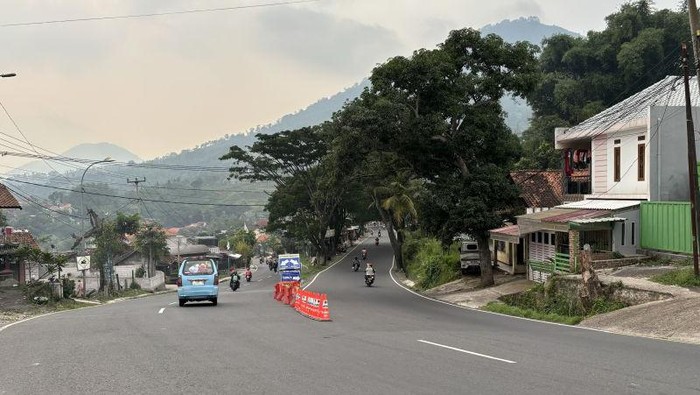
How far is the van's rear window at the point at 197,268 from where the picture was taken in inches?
951

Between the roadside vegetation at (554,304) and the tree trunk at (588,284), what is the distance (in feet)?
0.40

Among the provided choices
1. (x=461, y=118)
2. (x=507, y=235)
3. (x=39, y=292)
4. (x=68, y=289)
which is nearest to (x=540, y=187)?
(x=507, y=235)

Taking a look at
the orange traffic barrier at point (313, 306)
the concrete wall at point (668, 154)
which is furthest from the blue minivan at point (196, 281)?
the concrete wall at point (668, 154)

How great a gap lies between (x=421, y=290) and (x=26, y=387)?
30.6 metres

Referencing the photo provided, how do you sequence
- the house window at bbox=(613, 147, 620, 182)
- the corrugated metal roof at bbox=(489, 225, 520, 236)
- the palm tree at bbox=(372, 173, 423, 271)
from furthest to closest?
the palm tree at bbox=(372, 173, 423, 271)
the corrugated metal roof at bbox=(489, 225, 520, 236)
the house window at bbox=(613, 147, 620, 182)

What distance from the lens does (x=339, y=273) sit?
55812mm

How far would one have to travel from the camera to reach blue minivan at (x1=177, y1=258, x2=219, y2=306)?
24141 mm

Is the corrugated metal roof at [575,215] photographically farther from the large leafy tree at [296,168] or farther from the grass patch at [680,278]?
the large leafy tree at [296,168]

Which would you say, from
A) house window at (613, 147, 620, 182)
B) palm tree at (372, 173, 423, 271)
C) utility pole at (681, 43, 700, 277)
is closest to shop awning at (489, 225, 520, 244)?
house window at (613, 147, 620, 182)

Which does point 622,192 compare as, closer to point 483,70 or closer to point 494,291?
point 494,291

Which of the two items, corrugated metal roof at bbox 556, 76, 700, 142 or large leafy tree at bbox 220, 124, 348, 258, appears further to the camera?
large leafy tree at bbox 220, 124, 348, 258

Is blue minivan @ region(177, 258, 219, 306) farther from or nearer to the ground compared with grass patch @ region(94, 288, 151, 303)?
farther from the ground

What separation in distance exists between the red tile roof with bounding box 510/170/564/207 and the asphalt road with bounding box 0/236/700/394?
2234cm

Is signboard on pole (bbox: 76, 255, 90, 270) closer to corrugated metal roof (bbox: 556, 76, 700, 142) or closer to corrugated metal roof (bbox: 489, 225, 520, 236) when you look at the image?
corrugated metal roof (bbox: 489, 225, 520, 236)
